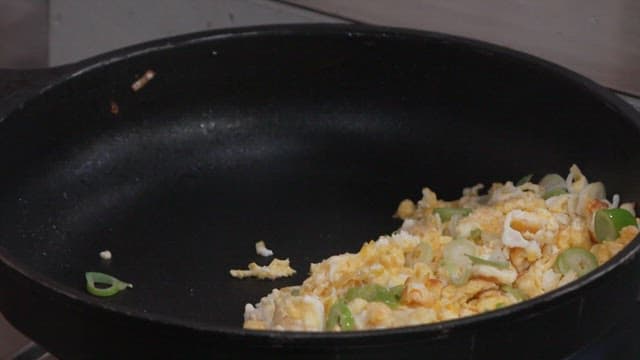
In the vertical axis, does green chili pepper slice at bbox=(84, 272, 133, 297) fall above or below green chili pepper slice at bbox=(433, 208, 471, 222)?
below

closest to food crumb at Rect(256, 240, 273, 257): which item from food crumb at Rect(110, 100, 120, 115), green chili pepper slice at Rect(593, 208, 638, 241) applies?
food crumb at Rect(110, 100, 120, 115)

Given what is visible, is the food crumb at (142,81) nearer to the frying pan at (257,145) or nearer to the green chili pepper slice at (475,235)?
the frying pan at (257,145)

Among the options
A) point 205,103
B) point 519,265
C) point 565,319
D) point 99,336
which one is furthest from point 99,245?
point 565,319

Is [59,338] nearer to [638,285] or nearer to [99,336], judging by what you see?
[99,336]

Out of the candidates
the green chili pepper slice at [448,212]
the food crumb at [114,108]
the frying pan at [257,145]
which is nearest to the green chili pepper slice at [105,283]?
the frying pan at [257,145]

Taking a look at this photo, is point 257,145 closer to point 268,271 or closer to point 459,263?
point 268,271

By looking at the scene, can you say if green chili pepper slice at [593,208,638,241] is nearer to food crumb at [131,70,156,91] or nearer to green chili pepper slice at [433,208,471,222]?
green chili pepper slice at [433,208,471,222]
